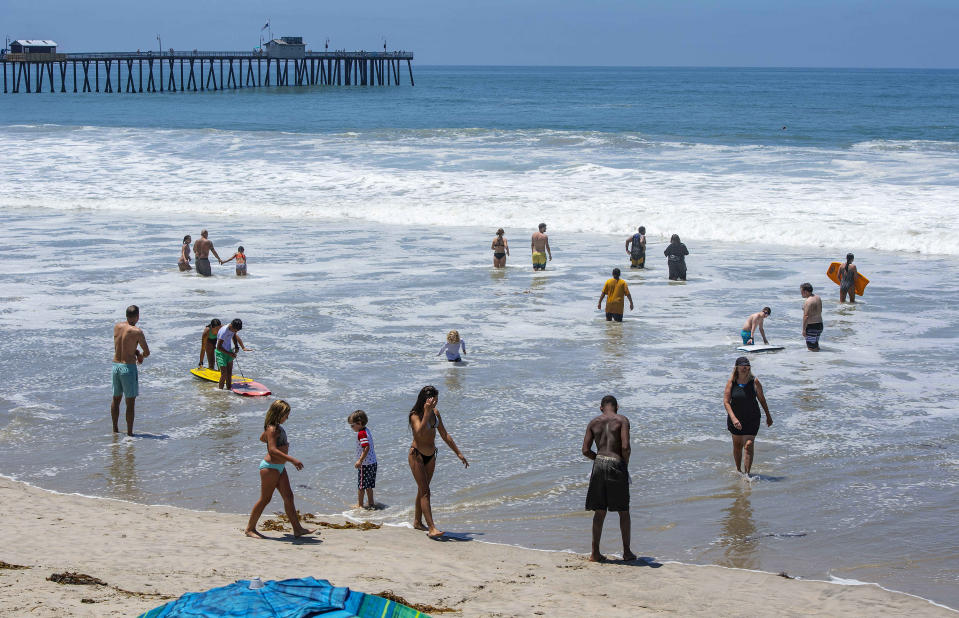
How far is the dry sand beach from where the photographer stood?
674 cm

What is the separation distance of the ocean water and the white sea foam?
181mm

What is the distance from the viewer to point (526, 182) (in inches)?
1389

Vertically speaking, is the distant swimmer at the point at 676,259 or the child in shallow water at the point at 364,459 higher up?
the distant swimmer at the point at 676,259

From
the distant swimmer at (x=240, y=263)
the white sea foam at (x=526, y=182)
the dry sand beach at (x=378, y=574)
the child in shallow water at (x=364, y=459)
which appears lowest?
the dry sand beach at (x=378, y=574)

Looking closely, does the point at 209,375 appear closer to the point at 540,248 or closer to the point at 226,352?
the point at 226,352

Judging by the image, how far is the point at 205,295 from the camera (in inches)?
743

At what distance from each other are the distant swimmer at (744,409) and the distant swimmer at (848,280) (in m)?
8.92

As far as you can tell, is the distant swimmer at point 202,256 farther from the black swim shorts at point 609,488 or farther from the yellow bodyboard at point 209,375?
the black swim shorts at point 609,488

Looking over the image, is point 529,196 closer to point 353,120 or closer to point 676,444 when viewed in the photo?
point 676,444

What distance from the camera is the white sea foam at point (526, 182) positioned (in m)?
28.0

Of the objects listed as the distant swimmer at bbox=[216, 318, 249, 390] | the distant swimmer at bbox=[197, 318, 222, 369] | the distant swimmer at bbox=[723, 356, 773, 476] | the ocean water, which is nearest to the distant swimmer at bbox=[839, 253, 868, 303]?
the ocean water

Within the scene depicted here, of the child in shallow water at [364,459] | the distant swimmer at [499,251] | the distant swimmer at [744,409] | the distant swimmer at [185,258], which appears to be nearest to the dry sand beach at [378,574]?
the child in shallow water at [364,459]

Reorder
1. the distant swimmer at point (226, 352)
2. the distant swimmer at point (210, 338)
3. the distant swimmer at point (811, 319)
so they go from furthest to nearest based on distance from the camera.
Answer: the distant swimmer at point (811, 319), the distant swimmer at point (210, 338), the distant swimmer at point (226, 352)

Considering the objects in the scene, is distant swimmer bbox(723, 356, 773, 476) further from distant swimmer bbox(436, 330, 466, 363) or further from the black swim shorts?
distant swimmer bbox(436, 330, 466, 363)
